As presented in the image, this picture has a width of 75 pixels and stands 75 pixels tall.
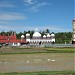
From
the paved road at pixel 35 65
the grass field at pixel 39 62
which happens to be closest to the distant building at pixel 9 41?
the grass field at pixel 39 62

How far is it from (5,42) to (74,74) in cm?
8608

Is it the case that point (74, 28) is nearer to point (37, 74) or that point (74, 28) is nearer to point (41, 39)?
point (41, 39)

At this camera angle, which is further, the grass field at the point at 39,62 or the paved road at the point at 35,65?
the paved road at the point at 35,65

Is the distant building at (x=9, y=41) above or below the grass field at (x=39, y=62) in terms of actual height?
above

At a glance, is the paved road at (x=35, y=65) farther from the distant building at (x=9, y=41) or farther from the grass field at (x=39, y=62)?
the distant building at (x=9, y=41)

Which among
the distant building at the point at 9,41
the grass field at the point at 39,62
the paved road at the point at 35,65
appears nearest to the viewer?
the grass field at the point at 39,62

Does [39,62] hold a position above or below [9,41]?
below

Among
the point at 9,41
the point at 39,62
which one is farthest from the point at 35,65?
the point at 9,41

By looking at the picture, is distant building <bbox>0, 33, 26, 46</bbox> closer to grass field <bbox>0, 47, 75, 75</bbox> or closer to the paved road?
grass field <bbox>0, 47, 75, 75</bbox>

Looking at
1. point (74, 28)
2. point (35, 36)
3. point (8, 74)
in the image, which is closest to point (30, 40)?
point (35, 36)

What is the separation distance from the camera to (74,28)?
299ft

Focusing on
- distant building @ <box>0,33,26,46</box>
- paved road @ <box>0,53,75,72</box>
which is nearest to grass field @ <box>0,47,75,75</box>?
paved road @ <box>0,53,75,72</box>

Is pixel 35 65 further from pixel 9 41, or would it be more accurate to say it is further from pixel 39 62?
pixel 9 41

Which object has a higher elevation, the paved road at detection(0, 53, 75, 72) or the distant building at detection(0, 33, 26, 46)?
the distant building at detection(0, 33, 26, 46)
